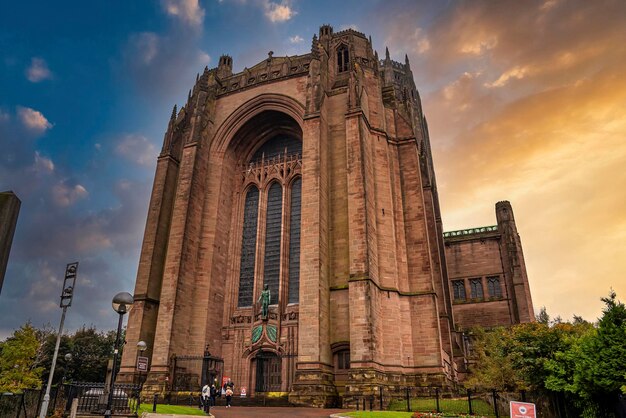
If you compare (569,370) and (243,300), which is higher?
(243,300)

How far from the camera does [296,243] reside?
2741 centimetres

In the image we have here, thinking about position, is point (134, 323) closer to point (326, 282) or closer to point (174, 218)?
point (174, 218)

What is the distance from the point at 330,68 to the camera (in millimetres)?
29828

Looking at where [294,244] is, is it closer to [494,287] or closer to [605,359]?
[605,359]

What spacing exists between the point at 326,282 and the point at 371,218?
4.15 metres

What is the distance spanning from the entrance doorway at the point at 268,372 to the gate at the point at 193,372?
224 cm

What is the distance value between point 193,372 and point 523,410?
774 inches

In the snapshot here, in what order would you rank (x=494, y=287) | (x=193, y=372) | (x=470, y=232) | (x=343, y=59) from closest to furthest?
1. (x=193, y=372)
2. (x=343, y=59)
3. (x=494, y=287)
4. (x=470, y=232)

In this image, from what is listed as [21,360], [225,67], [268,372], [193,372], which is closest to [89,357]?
Answer: [21,360]

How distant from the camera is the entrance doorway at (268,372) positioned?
24047 millimetres

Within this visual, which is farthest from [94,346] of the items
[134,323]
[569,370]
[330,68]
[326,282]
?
[569,370]

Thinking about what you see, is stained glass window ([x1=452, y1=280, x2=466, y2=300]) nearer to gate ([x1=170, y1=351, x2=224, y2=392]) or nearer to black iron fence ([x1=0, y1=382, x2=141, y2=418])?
gate ([x1=170, y1=351, x2=224, y2=392])

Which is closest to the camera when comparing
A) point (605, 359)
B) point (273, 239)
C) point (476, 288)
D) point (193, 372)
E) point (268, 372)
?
point (605, 359)

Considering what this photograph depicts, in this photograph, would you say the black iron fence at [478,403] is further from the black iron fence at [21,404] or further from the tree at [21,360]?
the tree at [21,360]
